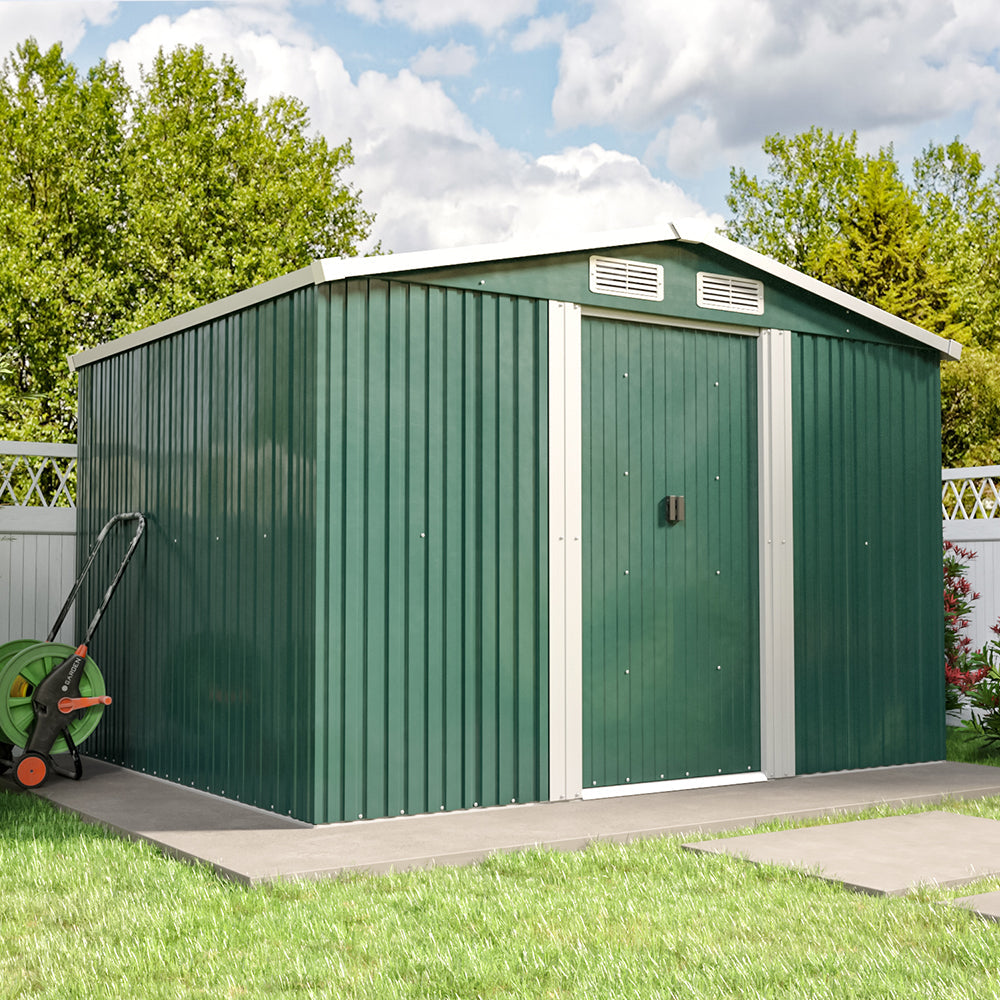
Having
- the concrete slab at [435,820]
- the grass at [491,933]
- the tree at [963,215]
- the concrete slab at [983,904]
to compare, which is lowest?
the concrete slab at [435,820]

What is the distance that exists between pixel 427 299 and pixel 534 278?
632 millimetres

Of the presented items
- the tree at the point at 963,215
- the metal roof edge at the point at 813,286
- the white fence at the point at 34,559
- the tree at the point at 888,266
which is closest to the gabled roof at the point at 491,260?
the metal roof edge at the point at 813,286

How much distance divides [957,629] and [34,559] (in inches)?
268

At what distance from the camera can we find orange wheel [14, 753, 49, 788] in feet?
20.8

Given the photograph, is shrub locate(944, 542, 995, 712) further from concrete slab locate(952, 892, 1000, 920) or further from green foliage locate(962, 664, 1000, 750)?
concrete slab locate(952, 892, 1000, 920)

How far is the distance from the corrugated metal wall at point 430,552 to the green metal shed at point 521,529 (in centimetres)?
1

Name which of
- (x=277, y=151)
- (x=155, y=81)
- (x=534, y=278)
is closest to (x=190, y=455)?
(x=534, y=278)

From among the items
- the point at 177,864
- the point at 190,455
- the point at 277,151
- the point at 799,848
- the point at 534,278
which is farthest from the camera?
the point at 277,151

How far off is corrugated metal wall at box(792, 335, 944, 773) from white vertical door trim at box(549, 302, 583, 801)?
150cm

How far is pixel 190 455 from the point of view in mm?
6723

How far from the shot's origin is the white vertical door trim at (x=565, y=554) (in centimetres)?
620

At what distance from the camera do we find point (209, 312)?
6.47m

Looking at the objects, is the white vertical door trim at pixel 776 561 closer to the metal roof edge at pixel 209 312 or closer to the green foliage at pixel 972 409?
the metal roof edge at pixel 209 312

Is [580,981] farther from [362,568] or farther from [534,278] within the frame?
[534,278]
